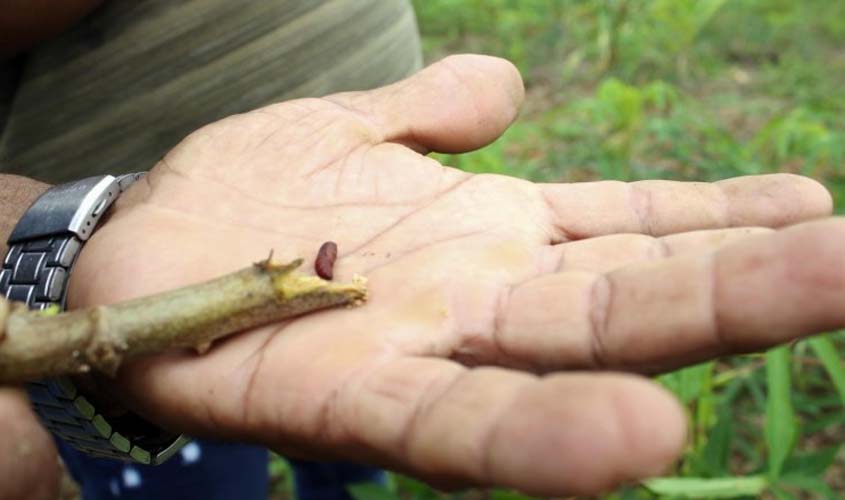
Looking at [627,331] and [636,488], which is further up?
[627,331]

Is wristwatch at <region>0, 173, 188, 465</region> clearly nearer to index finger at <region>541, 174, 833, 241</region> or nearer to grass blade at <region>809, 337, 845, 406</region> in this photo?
index finger at <region>541, 174, 833, 241</region>

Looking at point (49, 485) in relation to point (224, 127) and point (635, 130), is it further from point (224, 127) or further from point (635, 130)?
point (635, 130)

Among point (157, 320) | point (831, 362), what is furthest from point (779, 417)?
point (157, 320)

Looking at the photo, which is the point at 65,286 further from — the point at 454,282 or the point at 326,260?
the point at 454,282

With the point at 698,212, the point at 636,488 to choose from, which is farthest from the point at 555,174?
the point at 698,212

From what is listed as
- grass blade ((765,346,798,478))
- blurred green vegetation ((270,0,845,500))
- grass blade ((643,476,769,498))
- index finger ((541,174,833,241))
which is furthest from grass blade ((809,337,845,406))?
index finger ((541,174,833,241))

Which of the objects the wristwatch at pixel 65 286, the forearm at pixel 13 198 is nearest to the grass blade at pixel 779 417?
the wristwatch at pixel 65 286

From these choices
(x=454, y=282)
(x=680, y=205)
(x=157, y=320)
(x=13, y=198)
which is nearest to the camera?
(x=157, y=320)
